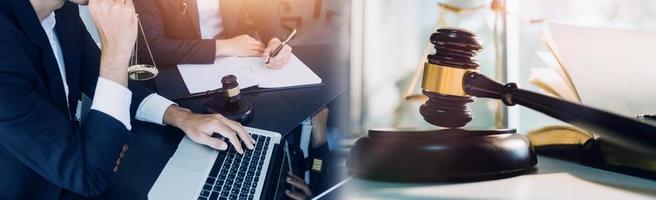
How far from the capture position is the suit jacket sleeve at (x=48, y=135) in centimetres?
62

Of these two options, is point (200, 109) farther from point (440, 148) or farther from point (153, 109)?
point (440, 148)

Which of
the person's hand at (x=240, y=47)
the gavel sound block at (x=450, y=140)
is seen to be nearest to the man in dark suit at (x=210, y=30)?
the person's hand at (x=240, y=47)

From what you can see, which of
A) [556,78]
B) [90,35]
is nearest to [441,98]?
[556,78]

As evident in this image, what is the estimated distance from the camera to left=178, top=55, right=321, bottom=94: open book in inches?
37.9

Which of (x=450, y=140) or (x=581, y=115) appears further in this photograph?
(x=450, y=140)

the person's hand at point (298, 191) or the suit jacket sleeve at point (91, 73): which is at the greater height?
the suit jacket sleeve at point (91, 73)

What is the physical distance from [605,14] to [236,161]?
1.84 feet

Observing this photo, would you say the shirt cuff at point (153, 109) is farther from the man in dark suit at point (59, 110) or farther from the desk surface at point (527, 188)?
the desk surface at point (527, 188)

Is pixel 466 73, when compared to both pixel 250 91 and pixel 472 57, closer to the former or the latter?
pixel 472 57

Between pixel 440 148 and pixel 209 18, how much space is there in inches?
22.2

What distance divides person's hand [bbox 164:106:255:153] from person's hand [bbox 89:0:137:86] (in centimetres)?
14

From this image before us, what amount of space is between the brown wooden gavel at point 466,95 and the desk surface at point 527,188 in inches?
2.9

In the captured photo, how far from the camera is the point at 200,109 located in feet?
2.98

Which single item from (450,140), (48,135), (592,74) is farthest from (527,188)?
(48,135)
